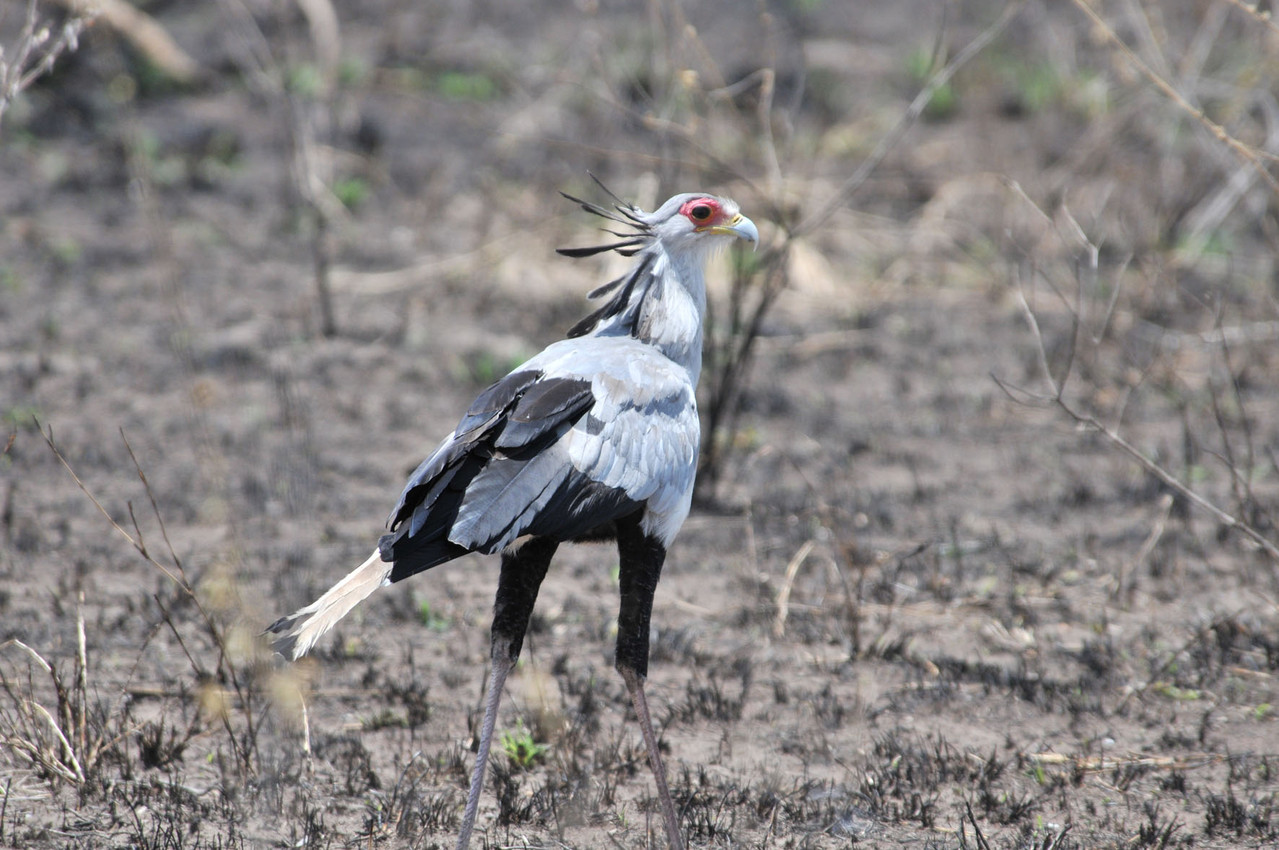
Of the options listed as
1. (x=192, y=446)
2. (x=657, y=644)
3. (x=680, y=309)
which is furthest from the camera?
(x=192, y=446)

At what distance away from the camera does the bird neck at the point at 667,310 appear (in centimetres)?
423

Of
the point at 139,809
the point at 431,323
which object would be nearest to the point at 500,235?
the point at 431,323

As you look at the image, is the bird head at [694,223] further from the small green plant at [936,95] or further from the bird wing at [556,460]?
the small green plant at [936,95]

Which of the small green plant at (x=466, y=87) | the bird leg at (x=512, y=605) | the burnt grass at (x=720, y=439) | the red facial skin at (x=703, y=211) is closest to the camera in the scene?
the bird leg at (x=512, y=605)

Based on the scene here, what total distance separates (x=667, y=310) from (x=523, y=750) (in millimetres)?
1671

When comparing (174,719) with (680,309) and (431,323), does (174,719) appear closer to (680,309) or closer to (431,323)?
(680,309)

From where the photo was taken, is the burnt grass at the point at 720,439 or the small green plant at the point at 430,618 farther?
the small green plant at the point at 430,618

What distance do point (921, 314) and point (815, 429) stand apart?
92.2 inches

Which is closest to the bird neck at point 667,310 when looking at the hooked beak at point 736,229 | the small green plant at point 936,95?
the hooked beak at point 736,229

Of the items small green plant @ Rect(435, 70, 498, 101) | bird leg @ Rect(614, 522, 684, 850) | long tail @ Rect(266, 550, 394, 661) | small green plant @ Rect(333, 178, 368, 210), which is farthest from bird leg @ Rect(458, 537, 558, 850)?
small green plant @ Rect(435, 70, 498, 101)

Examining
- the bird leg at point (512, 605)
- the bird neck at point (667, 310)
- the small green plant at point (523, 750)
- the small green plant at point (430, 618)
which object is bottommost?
the small green plant at point (523, 750)

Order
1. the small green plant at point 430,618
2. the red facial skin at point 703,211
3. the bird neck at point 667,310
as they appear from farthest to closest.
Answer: the small green plant at point 430,618, the red facial skin at point 703,211, the bird neck at point 667,310

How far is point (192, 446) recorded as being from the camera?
6.77 m

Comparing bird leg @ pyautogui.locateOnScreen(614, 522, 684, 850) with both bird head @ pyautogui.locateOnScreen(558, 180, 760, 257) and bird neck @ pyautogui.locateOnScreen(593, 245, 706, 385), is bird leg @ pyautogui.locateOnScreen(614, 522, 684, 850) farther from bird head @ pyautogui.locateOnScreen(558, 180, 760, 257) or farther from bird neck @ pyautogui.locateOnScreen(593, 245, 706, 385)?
bird head @ pyautogui.locateOnScreen(558, 180, 760, 257)
